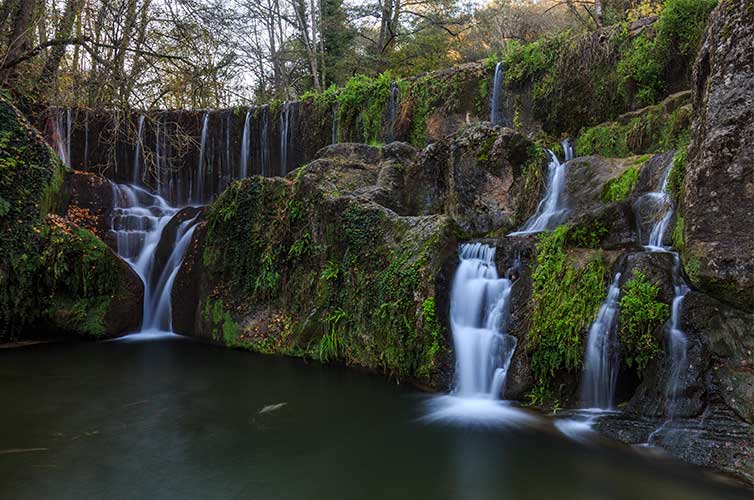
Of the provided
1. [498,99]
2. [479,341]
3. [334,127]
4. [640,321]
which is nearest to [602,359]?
[640,321]

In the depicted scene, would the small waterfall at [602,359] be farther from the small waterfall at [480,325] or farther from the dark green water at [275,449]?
the small waterfall at [480,325]

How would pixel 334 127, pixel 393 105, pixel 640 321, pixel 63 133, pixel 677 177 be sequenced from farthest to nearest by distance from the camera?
pixel 63 133 → pixel 334 127 → pixel 393 105 → pixel 677 177 → pixel 640 321

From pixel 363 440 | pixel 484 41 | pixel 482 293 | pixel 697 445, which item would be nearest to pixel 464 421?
pixel 363 440

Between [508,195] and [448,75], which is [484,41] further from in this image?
[508,195]

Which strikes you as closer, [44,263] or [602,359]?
[602,359]

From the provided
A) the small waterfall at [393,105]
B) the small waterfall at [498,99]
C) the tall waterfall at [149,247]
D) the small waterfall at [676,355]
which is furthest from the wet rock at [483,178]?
the tall waterfall at [149,247]

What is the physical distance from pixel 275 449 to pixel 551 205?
545 cm

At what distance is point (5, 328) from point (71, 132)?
7.93 meters

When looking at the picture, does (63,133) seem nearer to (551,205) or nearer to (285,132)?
(285,132)

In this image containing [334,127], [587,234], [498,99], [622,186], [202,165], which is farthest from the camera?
[202,165]

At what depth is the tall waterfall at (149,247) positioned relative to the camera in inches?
356

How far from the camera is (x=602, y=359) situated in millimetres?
4508

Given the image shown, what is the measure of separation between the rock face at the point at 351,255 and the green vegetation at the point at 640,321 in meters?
1.95

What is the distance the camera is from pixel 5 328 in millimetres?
7840
